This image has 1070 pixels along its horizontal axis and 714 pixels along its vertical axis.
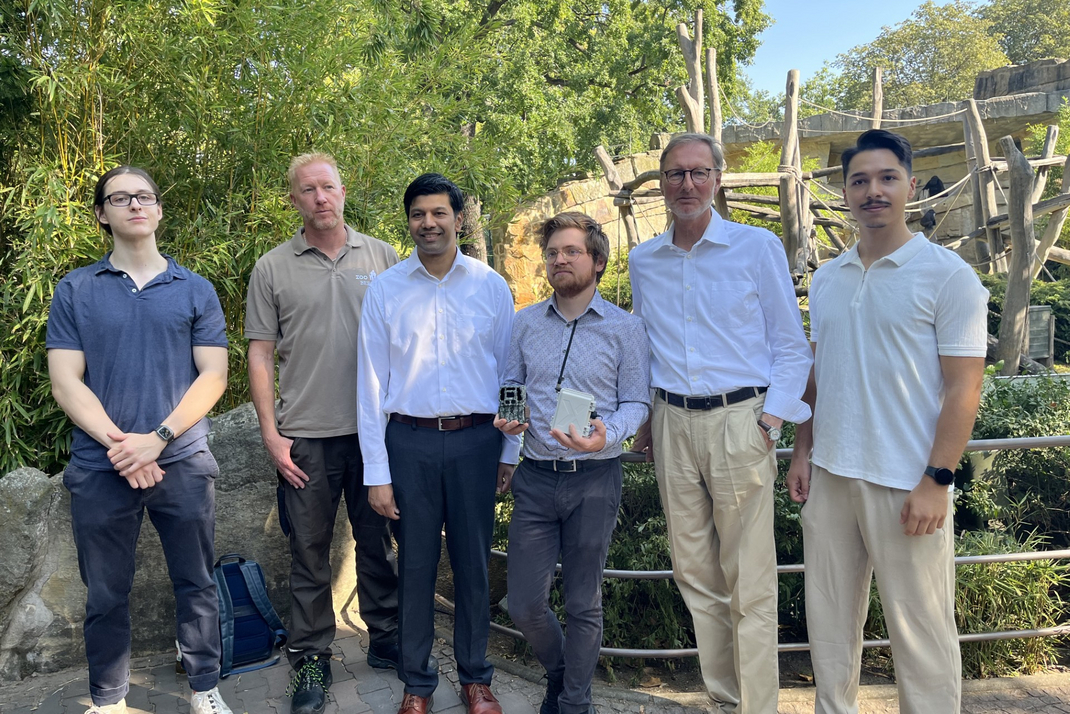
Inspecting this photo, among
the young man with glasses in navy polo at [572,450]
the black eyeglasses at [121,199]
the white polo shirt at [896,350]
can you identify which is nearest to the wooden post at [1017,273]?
the white polo shirt at [896,350]

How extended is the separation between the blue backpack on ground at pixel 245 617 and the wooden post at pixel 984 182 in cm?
1108

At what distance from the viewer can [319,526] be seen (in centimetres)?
318

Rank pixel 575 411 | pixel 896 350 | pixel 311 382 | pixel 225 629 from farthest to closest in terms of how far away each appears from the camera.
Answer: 1. pixel 225 629
2. pixel 311 382
3. pixel 575 411
4. pixel 896 350

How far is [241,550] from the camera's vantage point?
366 cm

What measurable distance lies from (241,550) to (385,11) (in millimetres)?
4873

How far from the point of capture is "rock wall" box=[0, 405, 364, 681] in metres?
3.34

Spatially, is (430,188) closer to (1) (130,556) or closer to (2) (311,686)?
(1) (130,556)

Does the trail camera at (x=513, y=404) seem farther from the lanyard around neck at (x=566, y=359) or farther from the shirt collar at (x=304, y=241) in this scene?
the shirt collar at (x=304, y=241)

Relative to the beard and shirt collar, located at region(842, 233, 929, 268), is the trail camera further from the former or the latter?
shirt collar, located at region(842, 233, 929, 268)

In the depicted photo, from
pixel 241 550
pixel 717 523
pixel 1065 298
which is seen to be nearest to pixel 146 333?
pixel 241 550

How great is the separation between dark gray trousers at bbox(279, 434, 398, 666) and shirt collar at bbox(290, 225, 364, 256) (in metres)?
0.75

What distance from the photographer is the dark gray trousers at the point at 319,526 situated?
123 inches

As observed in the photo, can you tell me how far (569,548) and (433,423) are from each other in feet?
2.13

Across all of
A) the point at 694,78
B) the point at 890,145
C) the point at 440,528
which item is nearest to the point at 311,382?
the point at 440,528
